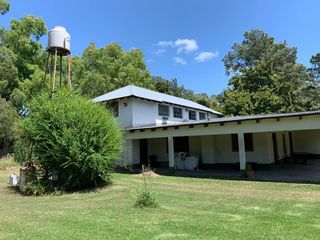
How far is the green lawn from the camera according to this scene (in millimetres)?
5734

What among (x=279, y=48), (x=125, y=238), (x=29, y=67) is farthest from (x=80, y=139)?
(x=279, y=48)

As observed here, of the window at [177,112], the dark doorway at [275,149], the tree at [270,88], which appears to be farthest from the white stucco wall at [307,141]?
the window at [177,112]

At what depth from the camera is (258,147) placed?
17.2m

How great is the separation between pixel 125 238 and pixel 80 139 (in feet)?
20.9

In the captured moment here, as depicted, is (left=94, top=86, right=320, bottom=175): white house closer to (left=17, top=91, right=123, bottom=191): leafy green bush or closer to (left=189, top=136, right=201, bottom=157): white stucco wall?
(left=189, top=136, right=201, bottom=157): white stucco wall

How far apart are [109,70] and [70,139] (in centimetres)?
2858

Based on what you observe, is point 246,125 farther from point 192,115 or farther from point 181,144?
point 192,115

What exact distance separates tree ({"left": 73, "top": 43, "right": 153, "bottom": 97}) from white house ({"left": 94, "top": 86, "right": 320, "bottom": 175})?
13378mm

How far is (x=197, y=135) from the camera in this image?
1564 cm

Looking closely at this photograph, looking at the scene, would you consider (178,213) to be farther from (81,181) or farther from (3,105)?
(3,105)

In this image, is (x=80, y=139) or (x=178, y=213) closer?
(x=178, y=213)

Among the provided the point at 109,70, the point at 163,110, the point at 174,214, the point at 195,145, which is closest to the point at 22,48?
the point at 109,70

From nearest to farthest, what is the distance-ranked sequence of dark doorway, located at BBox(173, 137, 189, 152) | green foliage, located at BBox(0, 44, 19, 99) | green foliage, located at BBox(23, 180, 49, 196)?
1. green foliage, located at BBox(23, 180, 49, 196)
2. dark doorway, located at BBox(173, 137, 189, 152)
3. green foliage, located at BBox(0, 44, 19, 99)

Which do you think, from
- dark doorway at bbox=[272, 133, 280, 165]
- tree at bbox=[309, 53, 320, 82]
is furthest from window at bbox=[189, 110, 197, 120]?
tree at bbox=[309, 53, 320, 82]
